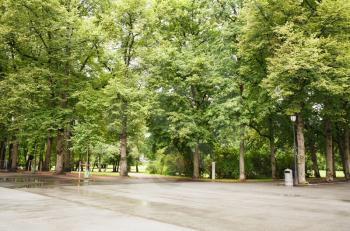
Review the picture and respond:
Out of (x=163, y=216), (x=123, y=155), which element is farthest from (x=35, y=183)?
(x=163, y=216)

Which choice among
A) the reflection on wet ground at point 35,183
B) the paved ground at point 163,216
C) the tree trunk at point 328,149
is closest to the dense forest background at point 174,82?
the tree trunk at point 328,149

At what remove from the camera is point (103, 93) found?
3375 cm

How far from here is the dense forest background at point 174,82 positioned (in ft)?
88.9

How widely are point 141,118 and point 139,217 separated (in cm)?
2169

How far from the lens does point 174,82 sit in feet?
107

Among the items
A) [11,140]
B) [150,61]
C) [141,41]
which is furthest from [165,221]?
[11,140]

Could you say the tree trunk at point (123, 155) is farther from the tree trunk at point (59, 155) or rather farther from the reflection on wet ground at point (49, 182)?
the tree trunk at point (59, 155)

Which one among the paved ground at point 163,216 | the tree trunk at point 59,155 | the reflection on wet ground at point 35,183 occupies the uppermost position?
the tree trunk at point 59,155

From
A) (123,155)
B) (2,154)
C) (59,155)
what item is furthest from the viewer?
(2,154)

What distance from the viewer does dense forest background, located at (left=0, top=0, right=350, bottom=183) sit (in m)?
27.1

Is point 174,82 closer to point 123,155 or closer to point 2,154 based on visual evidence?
point 123,155

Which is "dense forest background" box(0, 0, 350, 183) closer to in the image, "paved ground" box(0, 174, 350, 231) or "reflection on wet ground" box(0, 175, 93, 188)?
"reflection on wet ground" box(0, 175, 93, 188)

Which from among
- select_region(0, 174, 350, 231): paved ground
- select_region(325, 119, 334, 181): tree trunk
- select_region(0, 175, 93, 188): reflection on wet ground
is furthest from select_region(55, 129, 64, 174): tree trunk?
select_region(325, 119, 334, 181): tree trunk

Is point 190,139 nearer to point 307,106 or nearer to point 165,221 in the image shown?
point 307,106
